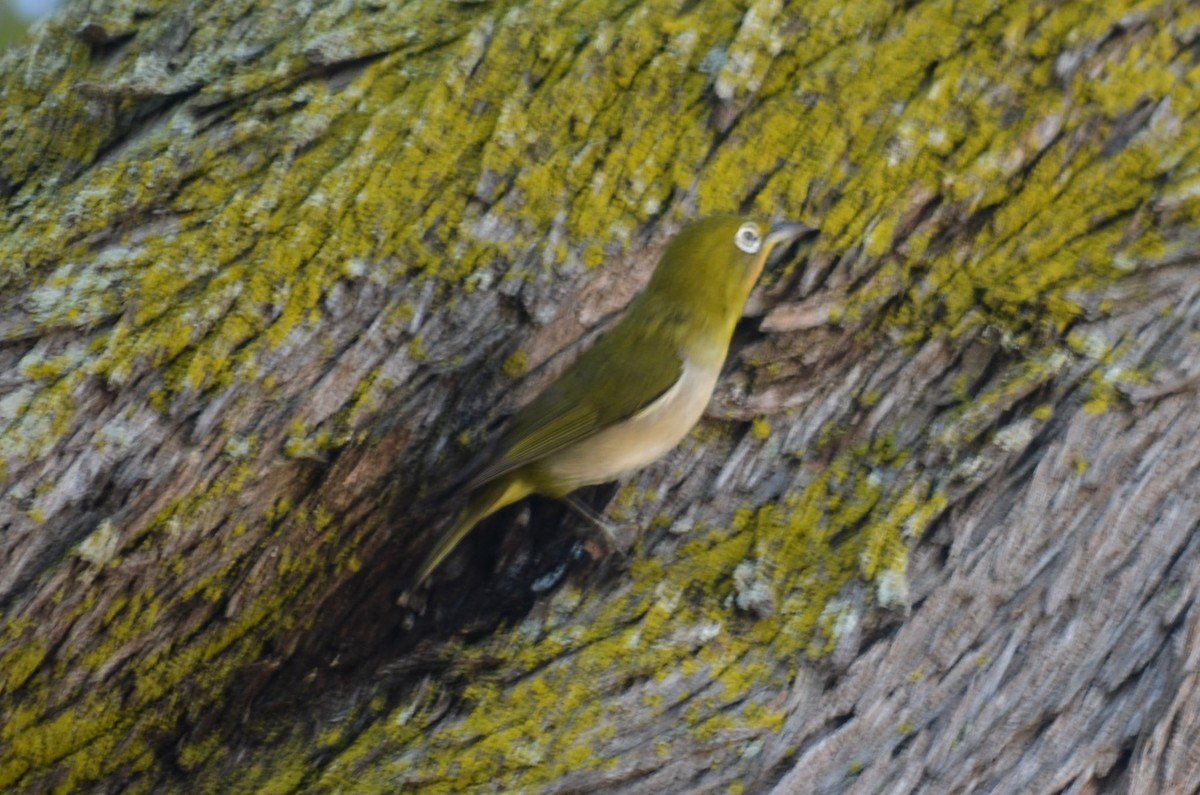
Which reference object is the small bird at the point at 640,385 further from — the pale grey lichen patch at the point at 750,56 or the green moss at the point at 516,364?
the pale grey lichen patch at the point at 750,56

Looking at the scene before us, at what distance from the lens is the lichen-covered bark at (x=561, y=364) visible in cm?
296

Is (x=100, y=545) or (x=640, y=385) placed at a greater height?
(x=100, y=545)

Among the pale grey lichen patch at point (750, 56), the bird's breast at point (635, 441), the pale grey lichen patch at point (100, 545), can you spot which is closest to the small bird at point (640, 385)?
the bird's breast at point (635, 441)

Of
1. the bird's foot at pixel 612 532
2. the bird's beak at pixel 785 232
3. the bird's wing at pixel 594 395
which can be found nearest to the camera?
the bird's foot at pixel 612 532

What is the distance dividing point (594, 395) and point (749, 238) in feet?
2.18

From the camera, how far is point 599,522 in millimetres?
3289

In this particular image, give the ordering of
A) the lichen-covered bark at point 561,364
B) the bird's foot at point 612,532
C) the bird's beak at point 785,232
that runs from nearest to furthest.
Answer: the lichen-covered bark at point 561,364, the bird's foot at point 612,532, the bird's beak at point 785,232

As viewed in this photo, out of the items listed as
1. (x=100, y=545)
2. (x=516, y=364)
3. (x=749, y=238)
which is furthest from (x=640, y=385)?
(x=100, y=545)

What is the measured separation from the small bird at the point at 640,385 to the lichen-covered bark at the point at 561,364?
8cm

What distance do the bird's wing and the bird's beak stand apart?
0.46m

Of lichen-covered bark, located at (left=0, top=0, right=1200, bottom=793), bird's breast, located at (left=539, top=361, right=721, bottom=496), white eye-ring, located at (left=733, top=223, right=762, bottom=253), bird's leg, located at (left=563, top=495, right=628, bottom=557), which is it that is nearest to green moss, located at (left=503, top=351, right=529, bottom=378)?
lichen-covered bark, located at (left=0, top=0, right=1200, bottom=793)

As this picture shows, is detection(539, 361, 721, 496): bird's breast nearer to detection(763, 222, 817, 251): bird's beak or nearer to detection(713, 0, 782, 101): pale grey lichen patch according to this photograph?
detection(763, 222, 817, 251): bird's beak

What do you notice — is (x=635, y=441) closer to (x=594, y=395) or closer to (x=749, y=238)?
(x=594, y=395)

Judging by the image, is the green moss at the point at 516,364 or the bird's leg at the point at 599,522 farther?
the green moss at the point at 516,364
